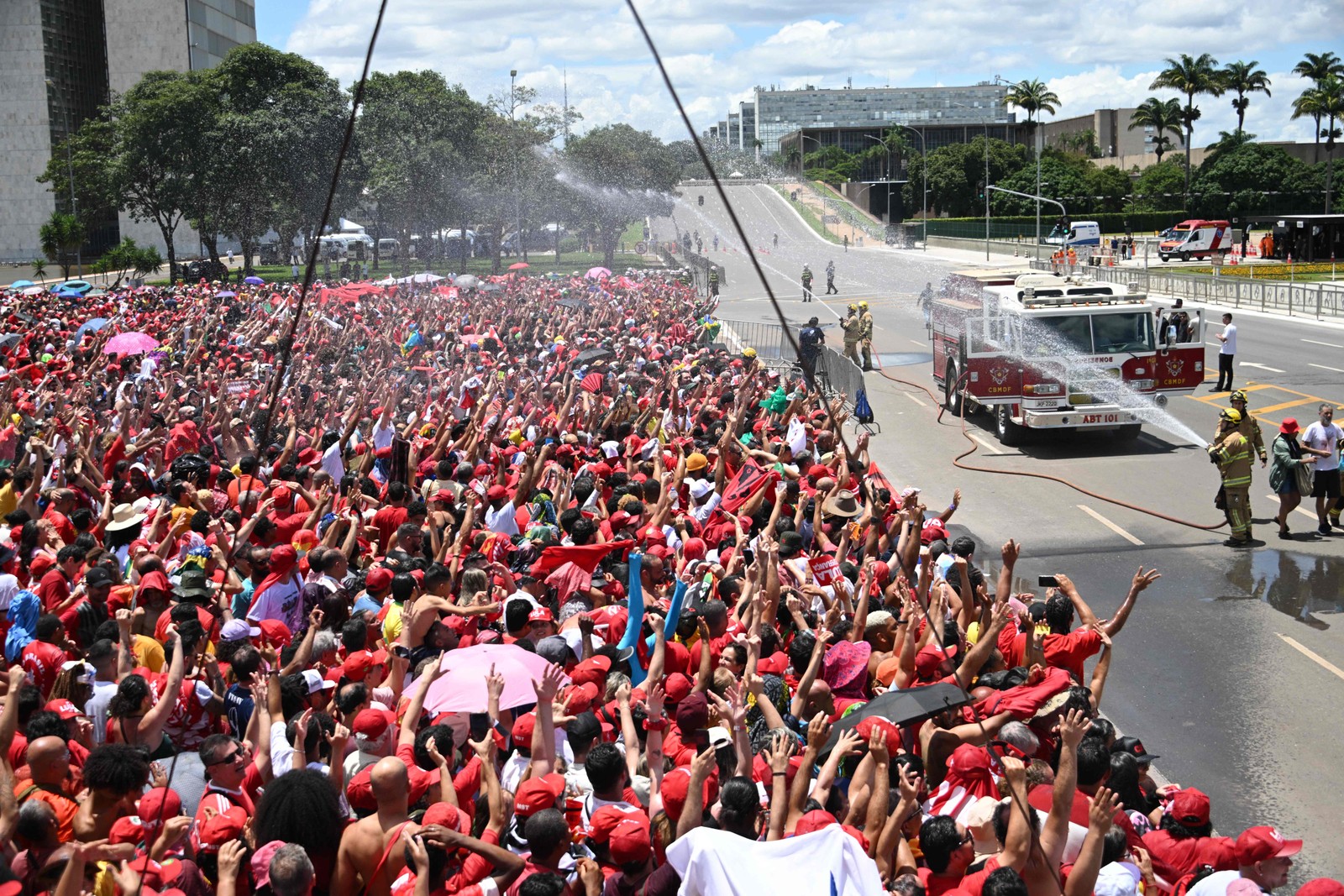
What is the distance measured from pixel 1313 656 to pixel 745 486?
4.32m

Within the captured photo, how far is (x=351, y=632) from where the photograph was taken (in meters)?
6.06

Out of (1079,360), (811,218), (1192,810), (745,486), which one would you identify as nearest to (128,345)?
(745,486)

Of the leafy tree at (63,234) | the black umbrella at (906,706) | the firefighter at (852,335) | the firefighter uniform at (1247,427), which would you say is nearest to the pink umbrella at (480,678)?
the black umbrella at (906,706)

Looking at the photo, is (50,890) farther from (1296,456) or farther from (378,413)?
(1296,456)

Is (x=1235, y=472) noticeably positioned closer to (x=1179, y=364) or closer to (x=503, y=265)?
(x=1179, y=364)

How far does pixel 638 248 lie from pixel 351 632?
2555 inches

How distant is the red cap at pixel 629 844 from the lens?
411 centimetres

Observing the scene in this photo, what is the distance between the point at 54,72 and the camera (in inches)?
3452

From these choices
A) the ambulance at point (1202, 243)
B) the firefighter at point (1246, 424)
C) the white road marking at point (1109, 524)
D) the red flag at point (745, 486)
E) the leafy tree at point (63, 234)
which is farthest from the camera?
the leafy tree at point (63, 234)

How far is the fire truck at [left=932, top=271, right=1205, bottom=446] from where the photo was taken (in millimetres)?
16703

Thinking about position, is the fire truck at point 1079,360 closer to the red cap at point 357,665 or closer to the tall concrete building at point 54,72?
the red cap at point 357,665

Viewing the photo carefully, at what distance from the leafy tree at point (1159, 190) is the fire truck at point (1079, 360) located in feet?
239

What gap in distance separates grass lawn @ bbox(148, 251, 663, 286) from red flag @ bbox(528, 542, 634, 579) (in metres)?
45.1

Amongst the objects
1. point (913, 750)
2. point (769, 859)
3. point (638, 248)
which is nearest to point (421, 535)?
point (913, 750)
